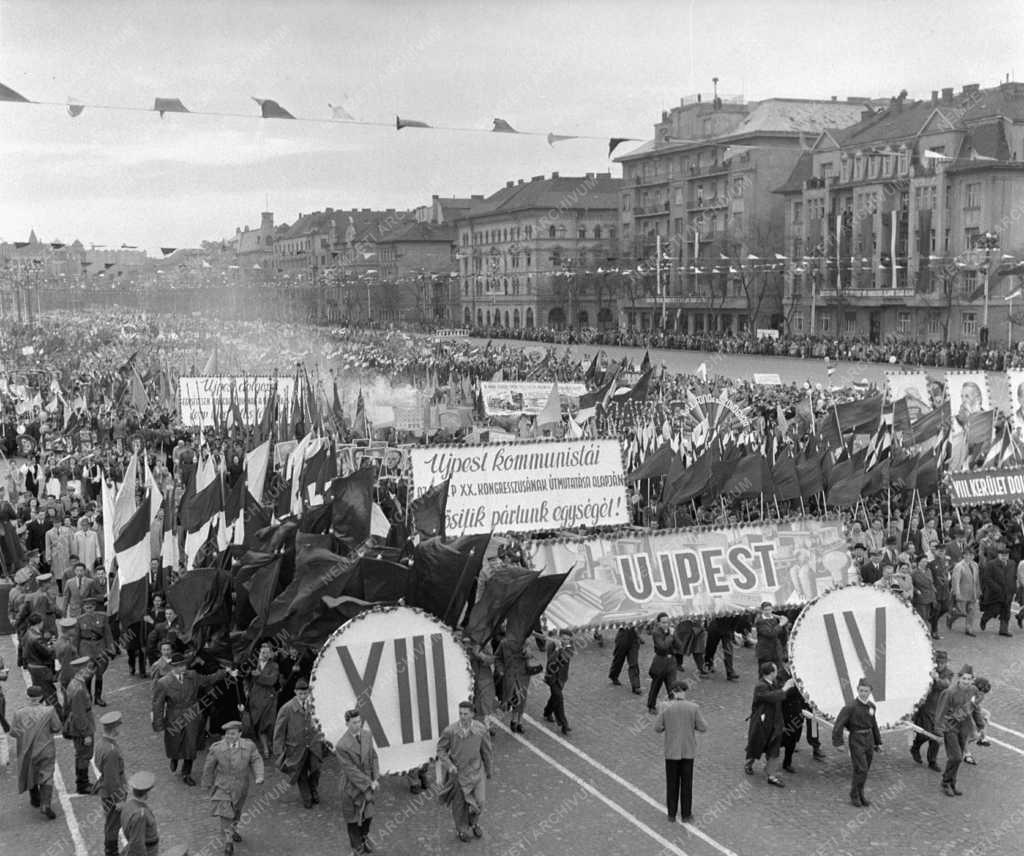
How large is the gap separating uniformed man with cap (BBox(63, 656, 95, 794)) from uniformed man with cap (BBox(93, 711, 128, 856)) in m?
1.20

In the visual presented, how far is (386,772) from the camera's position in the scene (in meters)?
9.12

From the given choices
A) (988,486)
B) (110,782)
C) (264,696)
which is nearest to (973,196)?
(988,486)

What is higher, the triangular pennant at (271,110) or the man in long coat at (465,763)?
the triangular pennant at (271,110)

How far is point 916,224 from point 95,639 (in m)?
61.8

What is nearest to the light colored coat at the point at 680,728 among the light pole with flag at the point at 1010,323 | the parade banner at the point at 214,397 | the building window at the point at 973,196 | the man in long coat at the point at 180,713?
the man in long coat at the point at 180,713

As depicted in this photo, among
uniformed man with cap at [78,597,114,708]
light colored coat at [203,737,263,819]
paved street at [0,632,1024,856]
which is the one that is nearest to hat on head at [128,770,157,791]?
light colored coat at [203,737,263,819]

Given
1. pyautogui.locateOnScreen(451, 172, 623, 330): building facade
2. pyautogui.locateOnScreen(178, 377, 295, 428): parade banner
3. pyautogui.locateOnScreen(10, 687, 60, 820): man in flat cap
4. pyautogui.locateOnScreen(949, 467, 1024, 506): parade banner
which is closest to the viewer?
pyautogui.locateOnScreen(10, 687, 60, 820): man in flat cap

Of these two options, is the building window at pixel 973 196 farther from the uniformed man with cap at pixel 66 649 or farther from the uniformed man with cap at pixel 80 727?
the uniformed man with cap at pixel 80 727

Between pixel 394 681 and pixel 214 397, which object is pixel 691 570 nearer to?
pixel 394 681

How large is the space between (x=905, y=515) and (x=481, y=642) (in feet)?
35.5

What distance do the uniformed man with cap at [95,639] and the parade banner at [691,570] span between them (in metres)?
4.46

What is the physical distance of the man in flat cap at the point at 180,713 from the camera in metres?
10.0

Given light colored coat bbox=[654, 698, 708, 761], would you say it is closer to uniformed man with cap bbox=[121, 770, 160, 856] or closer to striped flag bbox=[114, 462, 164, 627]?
uniformed man with cap bbox=[121, 770, 160, 856]

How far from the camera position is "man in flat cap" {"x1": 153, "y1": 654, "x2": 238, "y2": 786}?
10023mm
